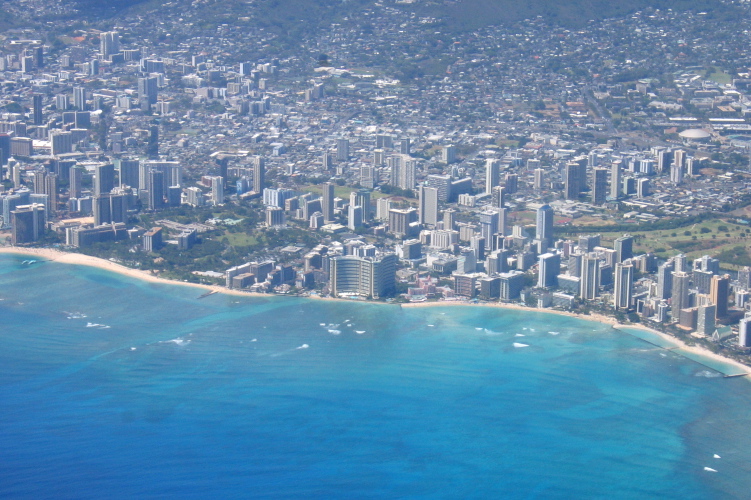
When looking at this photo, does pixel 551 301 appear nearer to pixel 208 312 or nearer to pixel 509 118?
pixel 208 312

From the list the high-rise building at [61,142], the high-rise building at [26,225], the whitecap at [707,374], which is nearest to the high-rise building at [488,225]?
the whitecap at [707,374]

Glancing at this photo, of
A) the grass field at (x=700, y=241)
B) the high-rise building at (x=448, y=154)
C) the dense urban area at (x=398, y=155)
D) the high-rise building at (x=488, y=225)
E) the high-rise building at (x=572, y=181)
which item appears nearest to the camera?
the dense urban area at (x=398, y=155)

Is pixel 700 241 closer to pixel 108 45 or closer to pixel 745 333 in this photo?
pixel 745 333

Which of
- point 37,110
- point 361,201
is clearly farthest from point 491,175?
point 37,110

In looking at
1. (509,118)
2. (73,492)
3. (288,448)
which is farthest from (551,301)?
(509,118)

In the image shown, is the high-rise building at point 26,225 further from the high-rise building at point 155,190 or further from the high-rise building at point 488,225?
the high-rise building at point 488,225

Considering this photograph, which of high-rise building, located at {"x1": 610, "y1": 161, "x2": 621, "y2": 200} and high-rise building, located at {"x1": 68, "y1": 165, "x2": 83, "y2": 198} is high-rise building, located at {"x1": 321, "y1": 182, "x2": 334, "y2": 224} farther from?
high-rise building, located at {"x1": 610, "y1": 161, "x2": 621, "y2": 200}
